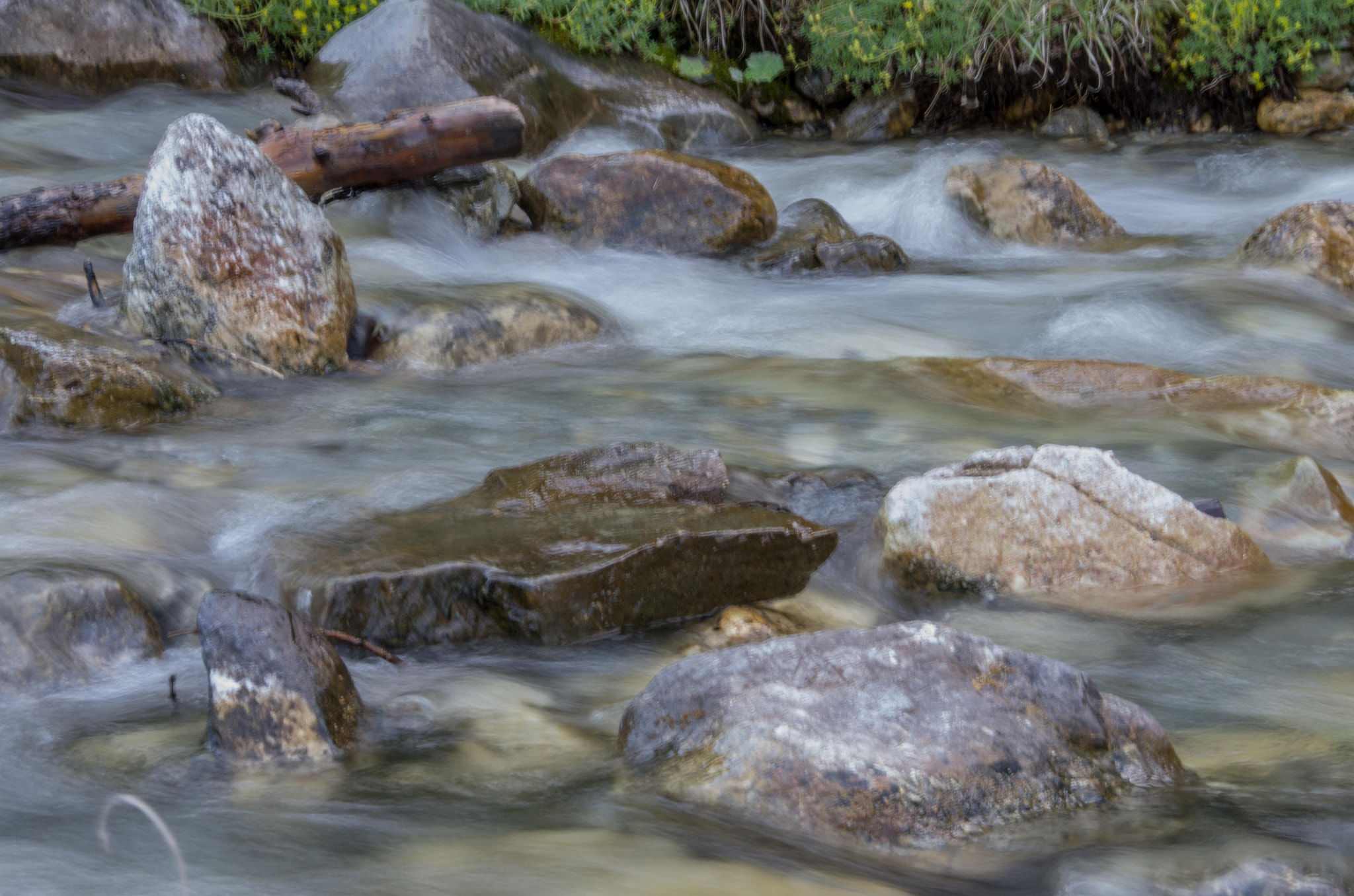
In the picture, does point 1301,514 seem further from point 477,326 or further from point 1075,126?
point 1075,126

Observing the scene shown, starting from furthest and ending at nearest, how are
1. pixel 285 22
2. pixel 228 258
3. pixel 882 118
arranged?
pixel 882 118 < pixel 285 22 < pixel 228 258

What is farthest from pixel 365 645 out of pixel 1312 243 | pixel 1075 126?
pixel 1075 126

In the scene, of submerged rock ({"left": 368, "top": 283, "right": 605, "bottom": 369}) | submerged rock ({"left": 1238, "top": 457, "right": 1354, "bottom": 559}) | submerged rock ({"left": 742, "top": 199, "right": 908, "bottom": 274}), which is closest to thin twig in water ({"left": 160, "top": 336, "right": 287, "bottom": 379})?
submerged rock ({"left": 368, "top": 283, "right": 605, "bottom": 369})

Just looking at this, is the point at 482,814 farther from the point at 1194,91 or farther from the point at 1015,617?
the point at 1194,91

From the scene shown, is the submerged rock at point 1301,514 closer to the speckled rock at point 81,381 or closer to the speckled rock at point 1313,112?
the speckled rock at point 81,381

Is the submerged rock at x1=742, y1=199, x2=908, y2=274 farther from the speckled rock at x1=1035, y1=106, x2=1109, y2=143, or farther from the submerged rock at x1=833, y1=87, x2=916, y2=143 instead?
the speckled rock at x1=1035, y1=106, x2=1109, y2=143

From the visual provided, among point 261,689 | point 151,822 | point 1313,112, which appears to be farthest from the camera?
point 1313,112

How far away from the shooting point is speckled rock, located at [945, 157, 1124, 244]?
7230 millimetres

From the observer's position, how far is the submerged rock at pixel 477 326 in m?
4.84

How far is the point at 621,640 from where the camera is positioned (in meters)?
2.72

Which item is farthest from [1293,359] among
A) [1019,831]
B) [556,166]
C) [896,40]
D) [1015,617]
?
[896,40]

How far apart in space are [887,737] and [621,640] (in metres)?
0.94

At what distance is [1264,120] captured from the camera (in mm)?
9625

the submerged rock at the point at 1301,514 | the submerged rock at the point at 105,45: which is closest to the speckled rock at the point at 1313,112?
the submerged rock at the point at 1301,514
